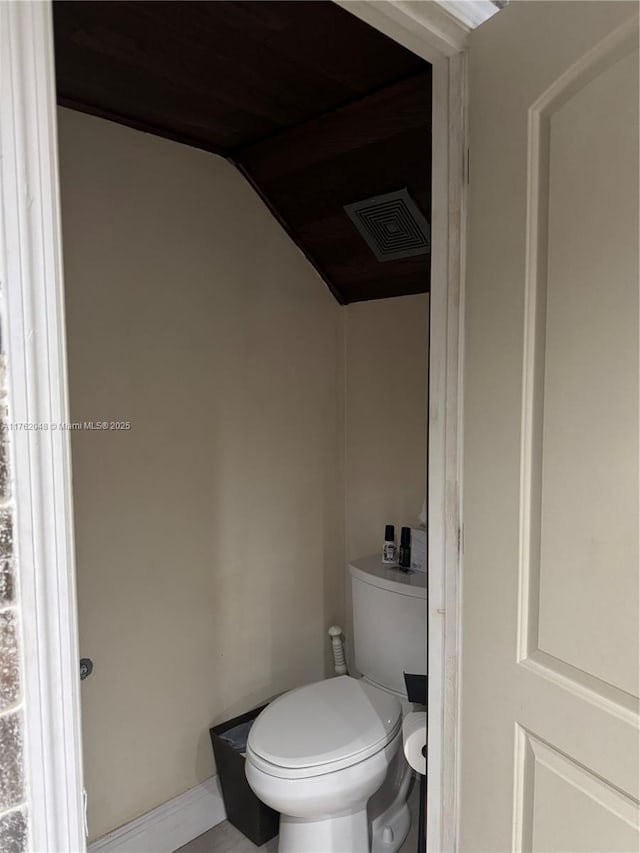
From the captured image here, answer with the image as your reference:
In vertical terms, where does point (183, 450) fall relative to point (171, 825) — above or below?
above

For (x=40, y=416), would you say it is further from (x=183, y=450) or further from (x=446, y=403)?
(x=183, y=450)

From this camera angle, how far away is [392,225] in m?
1.79

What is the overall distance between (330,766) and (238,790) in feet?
1.59

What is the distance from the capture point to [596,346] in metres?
0.82

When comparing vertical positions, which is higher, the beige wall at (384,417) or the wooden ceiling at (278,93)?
the wooden ceiling at (278,93)

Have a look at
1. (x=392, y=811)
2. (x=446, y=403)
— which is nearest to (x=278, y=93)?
(x=446, y=403)

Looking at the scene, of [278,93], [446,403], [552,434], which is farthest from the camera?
[278,93]

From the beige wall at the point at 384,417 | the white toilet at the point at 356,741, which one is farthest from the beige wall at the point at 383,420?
the white toilet at the point at 356,741

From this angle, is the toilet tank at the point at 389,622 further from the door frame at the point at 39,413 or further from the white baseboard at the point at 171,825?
the door frame at the point at 39,413

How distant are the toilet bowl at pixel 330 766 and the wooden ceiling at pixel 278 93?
1.36 m

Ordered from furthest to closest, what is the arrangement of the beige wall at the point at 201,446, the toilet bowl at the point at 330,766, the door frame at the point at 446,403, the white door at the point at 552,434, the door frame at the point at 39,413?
the beige wall at the point at 201,446
the toilet bowl at the point at 330,766
the door frame at the point at 446,403
the white door at the point at 552,434
the door frame at the point at 39,413

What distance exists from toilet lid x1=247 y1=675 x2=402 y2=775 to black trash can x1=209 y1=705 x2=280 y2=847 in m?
0.21

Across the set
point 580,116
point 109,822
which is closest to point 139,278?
point 580,116

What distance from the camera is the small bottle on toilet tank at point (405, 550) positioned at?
2006mm
